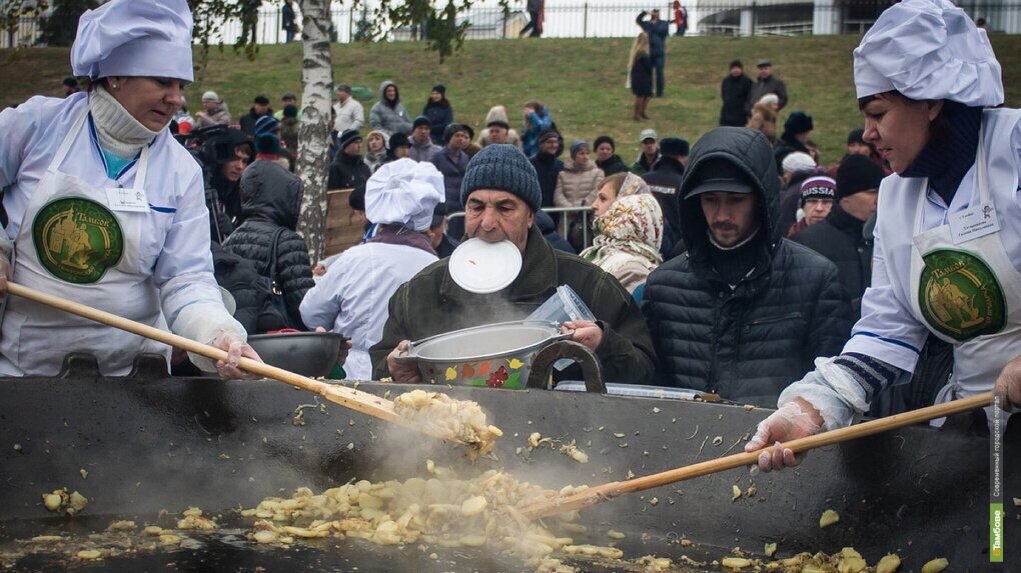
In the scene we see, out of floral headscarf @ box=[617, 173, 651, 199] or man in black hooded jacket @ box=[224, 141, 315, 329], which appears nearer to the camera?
man in black hooded jacket @ box=[224, 141, 315, 329]

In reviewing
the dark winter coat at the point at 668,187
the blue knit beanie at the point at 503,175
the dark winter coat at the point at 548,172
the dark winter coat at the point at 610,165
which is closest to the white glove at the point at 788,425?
the blue knit beanie at the point at 503,175

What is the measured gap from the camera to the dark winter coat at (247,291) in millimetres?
5285

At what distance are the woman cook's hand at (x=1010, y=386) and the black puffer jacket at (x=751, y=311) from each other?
1.32 metres

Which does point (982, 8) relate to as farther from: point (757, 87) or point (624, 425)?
point (624, 425)

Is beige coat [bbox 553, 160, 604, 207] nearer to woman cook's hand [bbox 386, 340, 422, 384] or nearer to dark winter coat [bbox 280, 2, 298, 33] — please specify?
dark winter coat [bbox 280, 2, 298, 33]

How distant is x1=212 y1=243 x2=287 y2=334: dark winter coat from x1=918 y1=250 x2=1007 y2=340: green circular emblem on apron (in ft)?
10.6

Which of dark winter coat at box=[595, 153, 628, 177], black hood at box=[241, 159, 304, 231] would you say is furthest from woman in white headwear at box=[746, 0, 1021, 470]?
dark winter coat at box=[595, 153, 628, 177]

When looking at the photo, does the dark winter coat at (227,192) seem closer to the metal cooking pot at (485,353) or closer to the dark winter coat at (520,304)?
the dark winter coat at (520,304)

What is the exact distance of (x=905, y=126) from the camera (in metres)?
2.89

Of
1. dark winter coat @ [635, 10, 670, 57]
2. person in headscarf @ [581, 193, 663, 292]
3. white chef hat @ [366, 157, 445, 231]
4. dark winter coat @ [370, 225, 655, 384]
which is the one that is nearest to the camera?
dark winter coat @ [370, 225, 655, 384]

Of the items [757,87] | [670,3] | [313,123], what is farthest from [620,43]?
[313,123]

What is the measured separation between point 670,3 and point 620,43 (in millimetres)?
6366

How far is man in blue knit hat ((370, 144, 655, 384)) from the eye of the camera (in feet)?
13.2

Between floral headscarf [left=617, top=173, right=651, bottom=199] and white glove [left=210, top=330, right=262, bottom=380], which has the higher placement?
floral headscarf [left=617, top=173, right=651, bottom=199]
